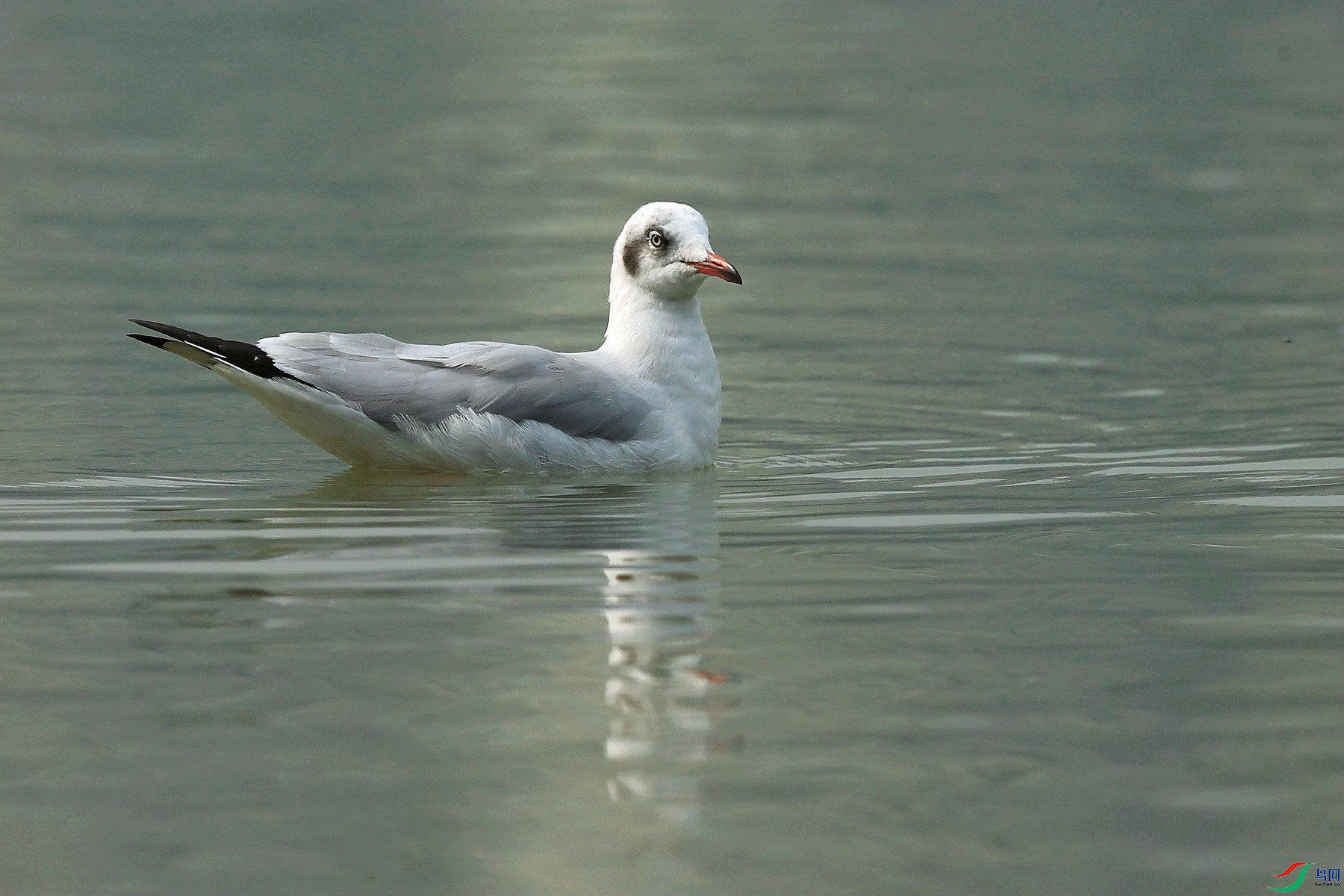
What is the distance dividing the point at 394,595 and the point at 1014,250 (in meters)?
9.47

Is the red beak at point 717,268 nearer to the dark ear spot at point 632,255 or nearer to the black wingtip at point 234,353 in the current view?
the dark ear spot at point 632,255

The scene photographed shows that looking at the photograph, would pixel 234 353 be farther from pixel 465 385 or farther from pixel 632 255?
pixel 632 255

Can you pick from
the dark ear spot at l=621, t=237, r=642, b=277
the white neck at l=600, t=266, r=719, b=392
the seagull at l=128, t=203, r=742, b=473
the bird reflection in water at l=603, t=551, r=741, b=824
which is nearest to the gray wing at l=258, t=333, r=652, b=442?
the seagull at l=128, t=203, r=742, b=473

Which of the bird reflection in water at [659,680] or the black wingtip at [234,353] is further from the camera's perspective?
the black wingtip at [234,353]

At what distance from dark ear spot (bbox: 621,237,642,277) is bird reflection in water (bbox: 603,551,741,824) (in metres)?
2.20

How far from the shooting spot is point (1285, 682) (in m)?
6.25

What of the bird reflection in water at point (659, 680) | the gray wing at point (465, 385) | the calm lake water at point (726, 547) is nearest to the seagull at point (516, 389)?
the gray wing at point (465, 385)

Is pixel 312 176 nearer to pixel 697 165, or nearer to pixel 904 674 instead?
pixel 697 165

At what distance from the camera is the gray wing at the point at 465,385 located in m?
9.31

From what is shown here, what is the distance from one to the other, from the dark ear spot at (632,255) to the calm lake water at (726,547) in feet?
3.42

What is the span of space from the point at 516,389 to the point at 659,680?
10.9 feet

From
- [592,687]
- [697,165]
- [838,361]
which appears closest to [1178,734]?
[592,687]

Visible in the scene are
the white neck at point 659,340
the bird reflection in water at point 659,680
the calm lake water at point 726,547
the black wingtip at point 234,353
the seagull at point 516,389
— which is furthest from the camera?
the white neck at point 659,340

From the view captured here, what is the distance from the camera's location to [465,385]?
9.34 metres
